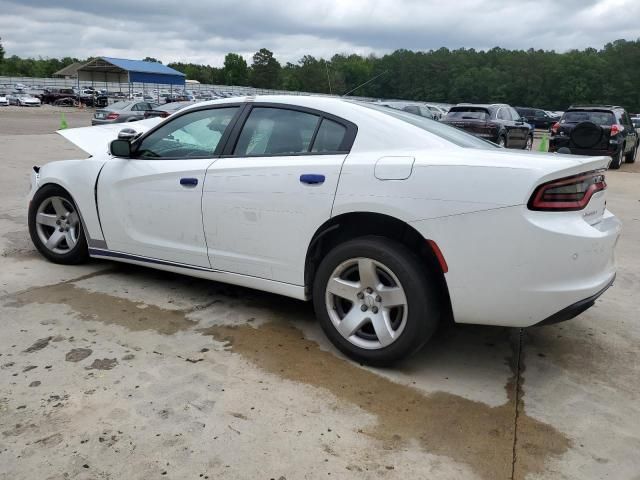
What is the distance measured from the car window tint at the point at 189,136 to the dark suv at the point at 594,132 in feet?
40.2

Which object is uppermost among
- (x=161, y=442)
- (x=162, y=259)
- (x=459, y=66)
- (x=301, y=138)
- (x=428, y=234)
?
(x=459, y=66)

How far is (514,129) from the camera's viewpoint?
16547 mm

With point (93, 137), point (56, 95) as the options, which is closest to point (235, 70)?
point (56, 95)

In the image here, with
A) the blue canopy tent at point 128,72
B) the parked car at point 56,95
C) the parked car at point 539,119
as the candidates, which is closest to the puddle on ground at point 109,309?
the blue canopy tent at point 128,72

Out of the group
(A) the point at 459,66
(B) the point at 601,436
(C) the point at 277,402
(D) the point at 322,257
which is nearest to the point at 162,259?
(D) the point at 322,257

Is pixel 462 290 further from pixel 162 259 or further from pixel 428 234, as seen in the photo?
pixel 162 259

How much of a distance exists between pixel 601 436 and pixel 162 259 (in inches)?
121

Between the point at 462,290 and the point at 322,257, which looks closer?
the point at 462,290

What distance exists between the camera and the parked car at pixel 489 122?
612 inches

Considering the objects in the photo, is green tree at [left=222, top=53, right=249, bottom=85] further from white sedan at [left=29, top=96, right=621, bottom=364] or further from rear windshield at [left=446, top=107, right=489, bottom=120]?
white sedan at [left=29, top=96, right=621, bottom=364]

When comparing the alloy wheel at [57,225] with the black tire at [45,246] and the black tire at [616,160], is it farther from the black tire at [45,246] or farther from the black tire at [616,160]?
the black tire at [616,160]

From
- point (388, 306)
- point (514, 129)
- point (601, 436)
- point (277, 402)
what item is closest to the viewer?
point (601, 436)

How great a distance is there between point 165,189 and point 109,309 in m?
0.96

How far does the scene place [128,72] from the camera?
142 ft
